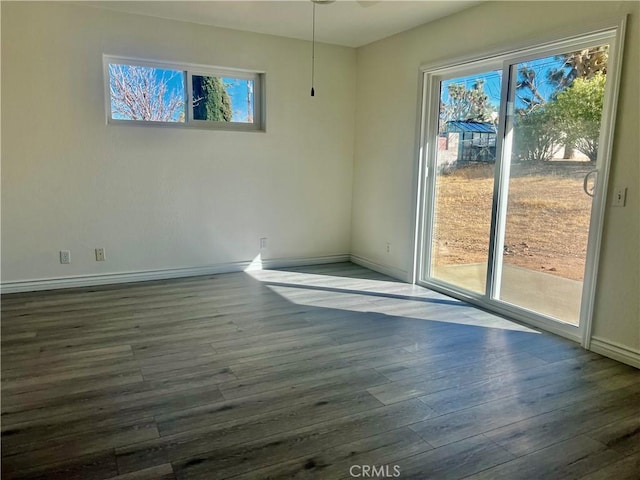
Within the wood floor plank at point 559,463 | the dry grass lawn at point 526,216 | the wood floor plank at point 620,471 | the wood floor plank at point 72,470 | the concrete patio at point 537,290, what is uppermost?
the dry grass lawn at point 526,216

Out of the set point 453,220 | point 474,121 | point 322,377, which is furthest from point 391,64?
point 322,377

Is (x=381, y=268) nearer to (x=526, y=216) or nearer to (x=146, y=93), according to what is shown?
(x=526, y=216)

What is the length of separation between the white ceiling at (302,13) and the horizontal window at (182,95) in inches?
18.2

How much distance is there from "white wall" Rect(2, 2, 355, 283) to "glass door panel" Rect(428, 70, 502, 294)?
4.56ft

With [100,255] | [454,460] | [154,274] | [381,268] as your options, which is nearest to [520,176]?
[381,268]

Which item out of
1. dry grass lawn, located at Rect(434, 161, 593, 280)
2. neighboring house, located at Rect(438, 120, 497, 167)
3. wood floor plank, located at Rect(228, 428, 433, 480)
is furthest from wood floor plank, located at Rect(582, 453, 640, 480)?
neighboring house, located at Rect(438, 120, 497, 167)

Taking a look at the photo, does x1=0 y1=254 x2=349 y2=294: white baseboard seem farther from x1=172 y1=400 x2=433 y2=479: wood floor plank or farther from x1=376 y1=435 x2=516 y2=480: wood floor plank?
x1=376 y1=435 x2=516 y2=480: wood floor plank

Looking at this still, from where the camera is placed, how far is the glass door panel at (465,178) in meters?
3.77

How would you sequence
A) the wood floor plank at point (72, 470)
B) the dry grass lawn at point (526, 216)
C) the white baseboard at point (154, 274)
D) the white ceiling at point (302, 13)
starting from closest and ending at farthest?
the wood floor plank at point (72, 470) → the dry grass lawn at point (526, 216) → the white ceiling at point (302, 13) → the white baseboard at point (154, 274)

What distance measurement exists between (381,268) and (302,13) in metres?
2.66

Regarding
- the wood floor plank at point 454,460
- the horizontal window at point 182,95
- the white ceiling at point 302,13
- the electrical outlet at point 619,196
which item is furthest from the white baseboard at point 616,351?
the horizontal window at point 182,95

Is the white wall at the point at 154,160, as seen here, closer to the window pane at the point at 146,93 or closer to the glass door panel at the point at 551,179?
the window pane at the point at 146,93

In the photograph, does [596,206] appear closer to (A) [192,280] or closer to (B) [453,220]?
(B) [453,220]

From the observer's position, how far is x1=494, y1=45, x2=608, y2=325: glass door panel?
302 cm
